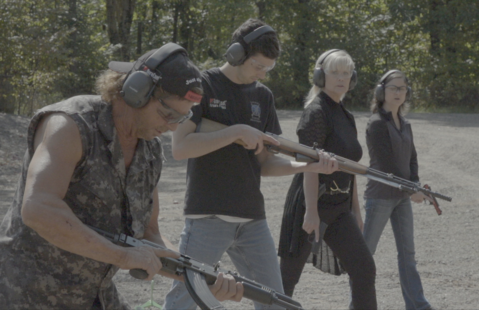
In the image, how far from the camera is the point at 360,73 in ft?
93.2

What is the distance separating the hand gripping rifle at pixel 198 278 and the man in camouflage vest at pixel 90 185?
0.05m

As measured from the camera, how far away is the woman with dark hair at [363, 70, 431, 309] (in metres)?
5.92

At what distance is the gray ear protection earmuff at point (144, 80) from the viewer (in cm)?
257

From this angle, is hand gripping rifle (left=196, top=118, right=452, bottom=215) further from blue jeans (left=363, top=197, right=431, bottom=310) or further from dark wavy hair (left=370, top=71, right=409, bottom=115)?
dark wavy hair (left=370, top=71, right=409, bottom=115)

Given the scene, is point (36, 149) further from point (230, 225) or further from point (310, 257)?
point (310, 257)

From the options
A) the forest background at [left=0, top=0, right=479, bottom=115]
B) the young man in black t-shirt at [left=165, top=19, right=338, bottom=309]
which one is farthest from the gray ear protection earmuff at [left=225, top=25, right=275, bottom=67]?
the forest background at [left=0, top=0, right=479, bottom=115]

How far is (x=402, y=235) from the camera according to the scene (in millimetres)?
6020

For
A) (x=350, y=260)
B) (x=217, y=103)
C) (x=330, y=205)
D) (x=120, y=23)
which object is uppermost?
(x=120, y=23)

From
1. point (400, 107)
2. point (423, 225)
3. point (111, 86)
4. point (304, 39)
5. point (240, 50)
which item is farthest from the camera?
point (304, 39)

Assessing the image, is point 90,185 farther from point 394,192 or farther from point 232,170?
point 394,192

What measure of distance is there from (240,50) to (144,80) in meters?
1.36

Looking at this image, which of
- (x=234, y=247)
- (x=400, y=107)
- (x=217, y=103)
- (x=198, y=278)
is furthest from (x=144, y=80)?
(x=400, y=107)

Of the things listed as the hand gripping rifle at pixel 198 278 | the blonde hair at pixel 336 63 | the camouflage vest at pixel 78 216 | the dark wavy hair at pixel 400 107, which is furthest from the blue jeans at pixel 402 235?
the camouflage vest at pixel 78 216

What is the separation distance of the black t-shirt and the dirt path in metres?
2.28
